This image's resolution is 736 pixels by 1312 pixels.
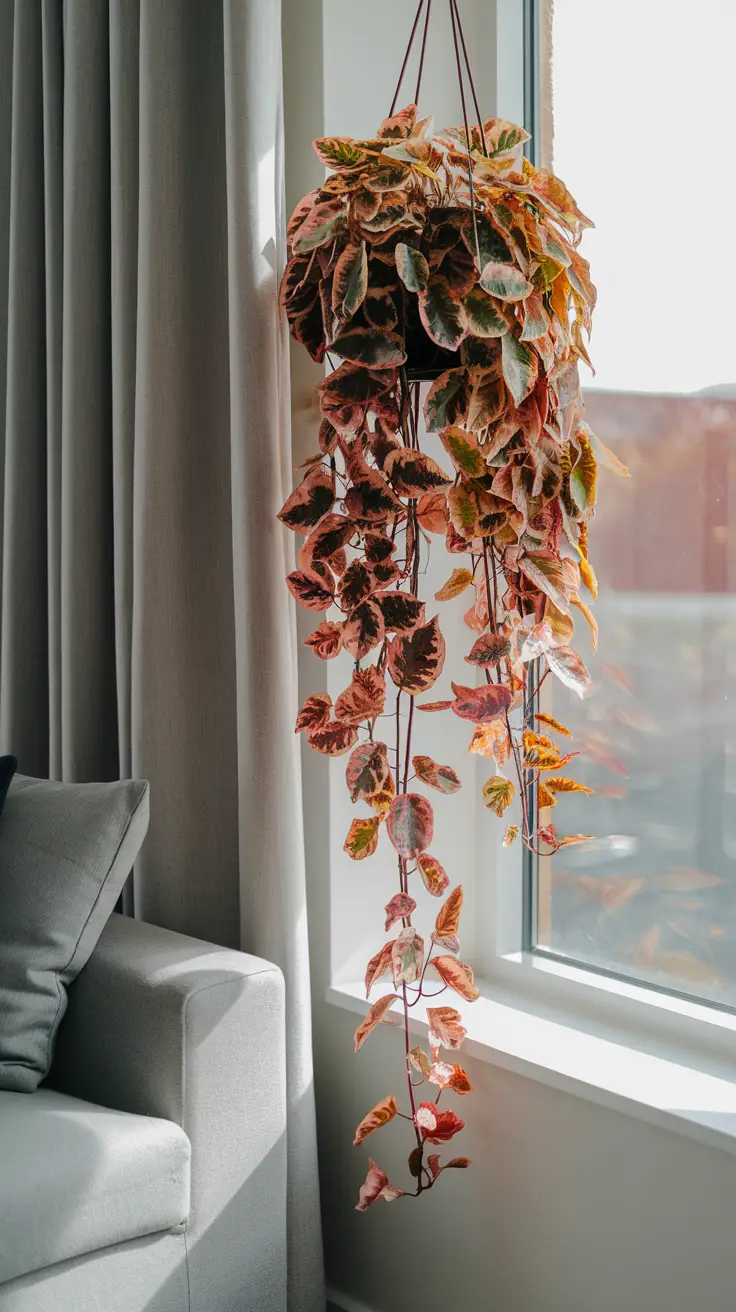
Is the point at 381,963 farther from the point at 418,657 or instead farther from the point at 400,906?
the point at 418,657

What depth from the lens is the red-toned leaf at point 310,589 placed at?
1352 mm

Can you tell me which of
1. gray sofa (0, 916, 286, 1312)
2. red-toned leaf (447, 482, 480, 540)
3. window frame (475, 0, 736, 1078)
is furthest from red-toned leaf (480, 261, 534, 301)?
gray sofa (0, 916, 286, 1312)

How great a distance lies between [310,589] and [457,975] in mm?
508

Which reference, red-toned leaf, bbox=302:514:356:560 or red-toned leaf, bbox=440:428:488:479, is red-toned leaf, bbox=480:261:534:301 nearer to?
red-toned leaf, bbox=440:428:488:479

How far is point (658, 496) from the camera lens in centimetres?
154

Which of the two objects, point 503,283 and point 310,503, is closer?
point 503,283

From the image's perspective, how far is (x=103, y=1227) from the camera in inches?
50.6

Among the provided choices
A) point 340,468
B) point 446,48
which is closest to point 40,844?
point 340,468

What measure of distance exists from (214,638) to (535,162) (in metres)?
0.88

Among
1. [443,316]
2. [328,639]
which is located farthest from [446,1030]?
[443,316]

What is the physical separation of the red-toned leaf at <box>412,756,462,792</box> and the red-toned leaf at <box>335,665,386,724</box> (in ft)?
0.26

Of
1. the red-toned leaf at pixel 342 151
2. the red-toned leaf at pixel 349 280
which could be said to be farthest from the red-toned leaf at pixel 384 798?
the red-toned leaf at pixel 342 151

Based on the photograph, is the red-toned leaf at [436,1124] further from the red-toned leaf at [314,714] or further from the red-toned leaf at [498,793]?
the red-toned leaf at [314,714]

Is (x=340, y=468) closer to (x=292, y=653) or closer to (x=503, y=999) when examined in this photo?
(x=292, y=653)
